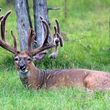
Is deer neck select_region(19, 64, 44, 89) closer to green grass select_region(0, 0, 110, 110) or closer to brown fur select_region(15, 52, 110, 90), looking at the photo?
brown fur select_region(15, 52, 110, 90)

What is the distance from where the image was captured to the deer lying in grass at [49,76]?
1097 centimetres

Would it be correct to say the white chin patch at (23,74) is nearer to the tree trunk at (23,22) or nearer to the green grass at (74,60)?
the green grass at (74,60)

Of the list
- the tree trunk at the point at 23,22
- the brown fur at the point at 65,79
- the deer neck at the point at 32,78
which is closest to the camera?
the brown fur at the point at 65,79

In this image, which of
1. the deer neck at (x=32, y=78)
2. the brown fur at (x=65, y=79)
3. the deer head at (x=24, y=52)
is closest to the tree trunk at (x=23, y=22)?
the deer head at (x=24, y=52)

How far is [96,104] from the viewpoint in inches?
360

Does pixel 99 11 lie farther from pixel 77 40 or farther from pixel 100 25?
pixel 77 40

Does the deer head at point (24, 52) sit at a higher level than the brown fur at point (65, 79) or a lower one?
higher

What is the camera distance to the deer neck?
11230 millimetres

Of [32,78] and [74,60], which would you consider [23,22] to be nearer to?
[74,60]

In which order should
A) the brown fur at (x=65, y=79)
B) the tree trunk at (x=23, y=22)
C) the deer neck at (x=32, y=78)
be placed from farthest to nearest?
the tree trunk at (x=23, y=22)
the deer neck at (x=32, y=78)
the brown fur at (x=65, y=79)

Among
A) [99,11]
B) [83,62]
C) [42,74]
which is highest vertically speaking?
[42,74]

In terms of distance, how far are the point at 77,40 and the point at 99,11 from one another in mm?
8774

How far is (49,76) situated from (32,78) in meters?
0.34

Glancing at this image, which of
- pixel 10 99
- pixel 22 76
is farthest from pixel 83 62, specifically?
pixel 10 99
